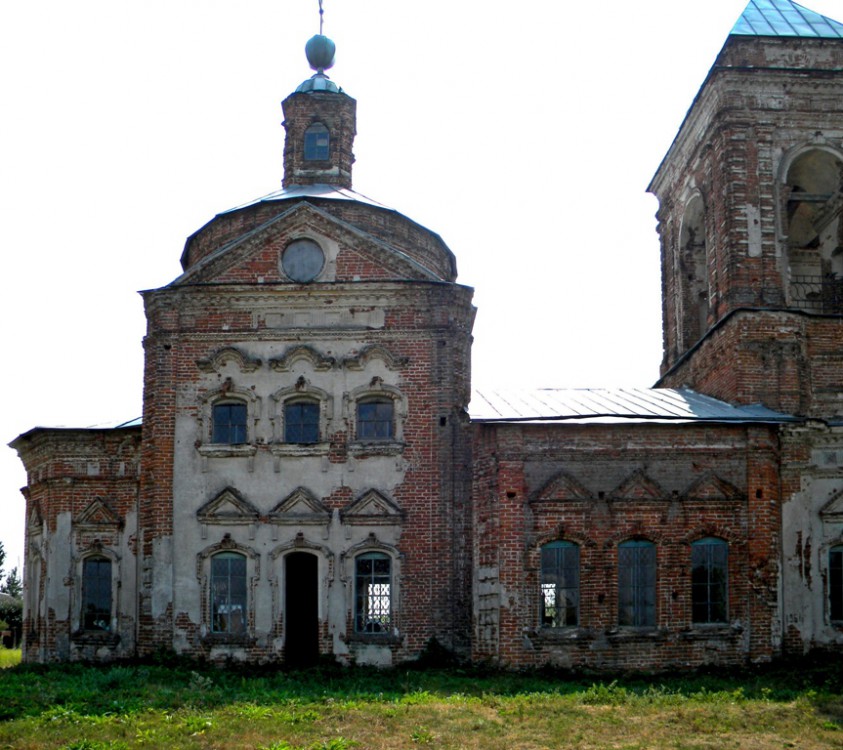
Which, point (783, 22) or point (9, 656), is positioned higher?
point (783, 22)

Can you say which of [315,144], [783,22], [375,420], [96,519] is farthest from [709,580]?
[315,144]

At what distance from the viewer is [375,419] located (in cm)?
1955

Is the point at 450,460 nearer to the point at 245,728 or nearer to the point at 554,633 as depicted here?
the point at 554,633

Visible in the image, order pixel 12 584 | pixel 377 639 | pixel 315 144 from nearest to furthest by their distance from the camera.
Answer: pixel 377 639 → pixel 315 144 → pixel 12 584

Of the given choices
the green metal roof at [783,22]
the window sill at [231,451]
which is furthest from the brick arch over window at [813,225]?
the window sill at [231,451]

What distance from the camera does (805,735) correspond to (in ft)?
41.0

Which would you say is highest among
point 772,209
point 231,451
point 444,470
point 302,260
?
point 772,209

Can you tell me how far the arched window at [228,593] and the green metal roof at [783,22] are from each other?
14.0m

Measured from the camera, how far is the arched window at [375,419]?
1948 centimetres

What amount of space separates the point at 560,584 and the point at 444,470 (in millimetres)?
2857

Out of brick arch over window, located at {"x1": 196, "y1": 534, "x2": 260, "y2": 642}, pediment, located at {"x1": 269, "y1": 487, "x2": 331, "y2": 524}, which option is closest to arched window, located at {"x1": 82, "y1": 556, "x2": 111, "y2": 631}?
brick arch over window, located at {"x1": 196, "y1": 534, "x2": 260, "y2": 642}

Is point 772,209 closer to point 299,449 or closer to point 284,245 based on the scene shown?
point 284,245

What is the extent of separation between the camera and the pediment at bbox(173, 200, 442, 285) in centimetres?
1994

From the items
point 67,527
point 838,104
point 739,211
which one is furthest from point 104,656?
point 838,104
